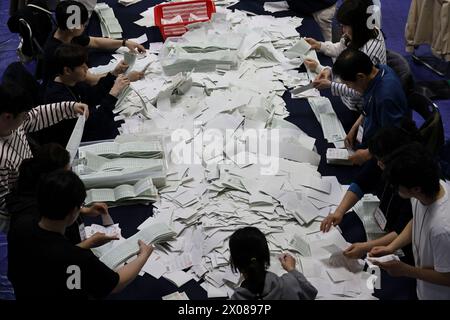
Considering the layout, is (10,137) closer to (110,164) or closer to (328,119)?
(110,164)

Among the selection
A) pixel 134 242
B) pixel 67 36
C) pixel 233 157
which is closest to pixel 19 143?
pixel 134 242

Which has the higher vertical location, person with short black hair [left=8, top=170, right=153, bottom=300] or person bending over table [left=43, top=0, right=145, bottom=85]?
person bending over table [left=43, top=0, right=145, bottom=85]

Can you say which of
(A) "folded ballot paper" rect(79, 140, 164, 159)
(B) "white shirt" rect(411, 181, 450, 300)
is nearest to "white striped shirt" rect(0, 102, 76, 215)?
(A) "folded ballot paper" rect(79, 140, 164, 159)

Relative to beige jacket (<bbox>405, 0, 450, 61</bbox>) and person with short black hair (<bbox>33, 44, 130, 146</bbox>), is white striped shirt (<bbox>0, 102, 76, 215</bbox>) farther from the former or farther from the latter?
beige jacket (<bbox>405, 0, 450, 61</bbox>)

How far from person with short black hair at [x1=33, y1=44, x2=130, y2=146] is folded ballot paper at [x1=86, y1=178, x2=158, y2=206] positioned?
580 millimetres

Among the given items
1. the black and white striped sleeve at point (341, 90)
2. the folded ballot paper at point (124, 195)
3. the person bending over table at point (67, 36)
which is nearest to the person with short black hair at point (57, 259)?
the folded ballot paper at point (124, 195)

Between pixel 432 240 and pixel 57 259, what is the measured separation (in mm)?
1434

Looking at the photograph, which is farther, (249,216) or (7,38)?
(7,38)

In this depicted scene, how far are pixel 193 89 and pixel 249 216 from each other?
1.28 metres

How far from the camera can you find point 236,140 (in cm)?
328

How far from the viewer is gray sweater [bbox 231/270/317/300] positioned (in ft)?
6.74

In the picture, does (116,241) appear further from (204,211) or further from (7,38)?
(7,38)

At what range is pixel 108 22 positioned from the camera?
15.4ft
